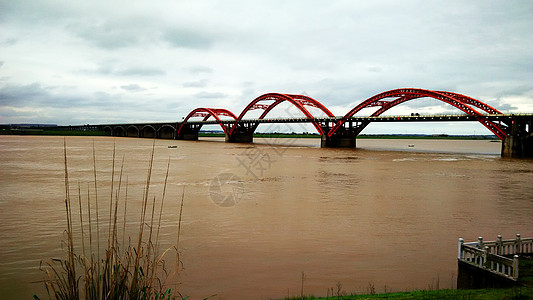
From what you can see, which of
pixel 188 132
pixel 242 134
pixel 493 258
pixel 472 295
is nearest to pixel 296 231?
pixel 493 258

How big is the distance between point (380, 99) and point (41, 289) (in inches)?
2226

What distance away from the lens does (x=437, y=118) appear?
51.3 metres

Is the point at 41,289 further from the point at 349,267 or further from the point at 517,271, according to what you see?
the point at 517,271

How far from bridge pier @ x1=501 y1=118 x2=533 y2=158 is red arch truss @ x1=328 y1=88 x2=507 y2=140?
1281mm

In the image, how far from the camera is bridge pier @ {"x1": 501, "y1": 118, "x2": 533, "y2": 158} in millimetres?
42188

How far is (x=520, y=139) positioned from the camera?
4284 centimetres

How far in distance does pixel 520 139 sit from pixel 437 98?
36.3 ft

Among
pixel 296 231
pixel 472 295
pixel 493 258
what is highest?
pixel 493 258

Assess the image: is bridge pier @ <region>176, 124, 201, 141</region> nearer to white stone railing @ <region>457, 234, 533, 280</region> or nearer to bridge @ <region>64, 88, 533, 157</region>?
bridge @ <region>64, 88, 533, 157</region>

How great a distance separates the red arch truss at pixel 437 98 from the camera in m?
45.4

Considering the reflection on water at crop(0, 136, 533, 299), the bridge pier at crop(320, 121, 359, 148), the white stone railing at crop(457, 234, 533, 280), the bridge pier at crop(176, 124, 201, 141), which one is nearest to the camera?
the white stone railing at crop(457, 234, 533, 280)

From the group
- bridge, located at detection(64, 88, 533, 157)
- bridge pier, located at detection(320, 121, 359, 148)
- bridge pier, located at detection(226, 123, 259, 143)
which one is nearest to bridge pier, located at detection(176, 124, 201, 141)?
bridge, located at detection(64, 88, 533, 157)

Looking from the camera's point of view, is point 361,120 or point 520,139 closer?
point 520,139

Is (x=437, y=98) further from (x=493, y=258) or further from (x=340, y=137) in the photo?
(x=493, y=258)
